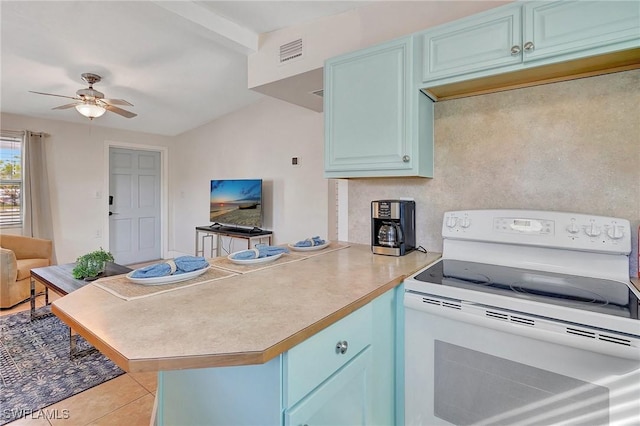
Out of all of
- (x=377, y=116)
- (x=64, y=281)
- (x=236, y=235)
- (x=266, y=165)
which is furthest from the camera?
Answer: (x=266, y=165)

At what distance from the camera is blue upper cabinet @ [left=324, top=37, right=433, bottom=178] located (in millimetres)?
1665

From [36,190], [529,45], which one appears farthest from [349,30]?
[36,190]

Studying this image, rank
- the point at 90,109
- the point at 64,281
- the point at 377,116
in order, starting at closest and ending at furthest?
the point at 377,116 < the point at 64,281 < the point at 90,109

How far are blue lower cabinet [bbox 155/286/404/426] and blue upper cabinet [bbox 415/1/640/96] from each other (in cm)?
107

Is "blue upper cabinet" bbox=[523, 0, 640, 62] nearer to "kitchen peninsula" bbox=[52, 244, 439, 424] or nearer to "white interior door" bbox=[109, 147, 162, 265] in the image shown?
"kitchen peninsula" bbox=[52, 244, 439, 424]

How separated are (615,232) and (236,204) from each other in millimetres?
4009

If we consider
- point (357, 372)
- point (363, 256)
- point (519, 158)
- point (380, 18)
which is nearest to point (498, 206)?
point (519, 158)

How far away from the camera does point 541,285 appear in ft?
4.18

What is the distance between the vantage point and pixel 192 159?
5.53 meters

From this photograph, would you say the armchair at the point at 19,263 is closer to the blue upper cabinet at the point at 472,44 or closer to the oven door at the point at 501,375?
the oven door at the point at 501,375

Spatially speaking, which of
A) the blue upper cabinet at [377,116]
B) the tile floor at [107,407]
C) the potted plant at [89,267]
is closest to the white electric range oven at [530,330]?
the blue upper cabinet at [377,116]

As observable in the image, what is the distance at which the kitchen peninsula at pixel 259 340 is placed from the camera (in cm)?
74

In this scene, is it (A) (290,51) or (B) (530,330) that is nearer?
(B) (530,330)

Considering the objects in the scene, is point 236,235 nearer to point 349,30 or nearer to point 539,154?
point 349,30
